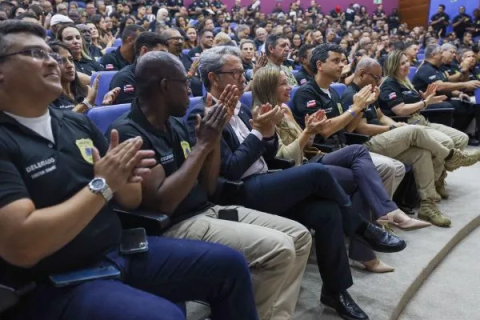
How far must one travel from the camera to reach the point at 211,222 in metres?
1.42

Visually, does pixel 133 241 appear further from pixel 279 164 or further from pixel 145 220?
pixel 279 164

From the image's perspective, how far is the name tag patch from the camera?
1171mm

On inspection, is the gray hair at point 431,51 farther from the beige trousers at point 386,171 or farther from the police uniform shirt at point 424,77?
the beige trousers at point 386,171

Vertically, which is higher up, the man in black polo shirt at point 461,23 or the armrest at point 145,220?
the armrest at point 145,220

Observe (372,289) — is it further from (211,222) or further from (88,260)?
(88,260)

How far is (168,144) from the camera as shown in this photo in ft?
4.91

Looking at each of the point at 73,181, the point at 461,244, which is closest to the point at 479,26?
the point at 461,244

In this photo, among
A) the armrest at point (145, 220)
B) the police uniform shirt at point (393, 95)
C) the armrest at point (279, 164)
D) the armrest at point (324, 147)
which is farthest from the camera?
the police uniform shirt at point (393, 95)

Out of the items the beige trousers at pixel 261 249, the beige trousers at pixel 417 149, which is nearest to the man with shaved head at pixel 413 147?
the beige trousers at pixel 417 149

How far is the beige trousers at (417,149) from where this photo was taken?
2635mm

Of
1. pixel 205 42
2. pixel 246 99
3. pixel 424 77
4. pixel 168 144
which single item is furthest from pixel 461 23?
Result: pixel 168 144

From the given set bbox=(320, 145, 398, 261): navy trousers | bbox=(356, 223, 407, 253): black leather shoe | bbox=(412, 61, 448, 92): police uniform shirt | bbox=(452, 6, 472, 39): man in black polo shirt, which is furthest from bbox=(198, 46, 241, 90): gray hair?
bbox=(452, 6, 472, 39): man in black polo shirt

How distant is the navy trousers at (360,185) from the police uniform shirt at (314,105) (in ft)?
1.27

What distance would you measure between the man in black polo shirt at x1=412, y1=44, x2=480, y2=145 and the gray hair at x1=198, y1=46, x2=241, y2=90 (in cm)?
262
